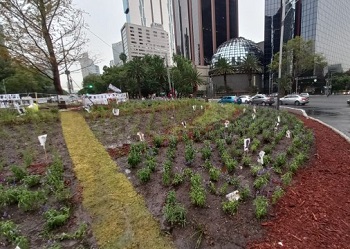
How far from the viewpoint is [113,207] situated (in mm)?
3363

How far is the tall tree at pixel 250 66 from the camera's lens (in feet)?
188

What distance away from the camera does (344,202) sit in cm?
349

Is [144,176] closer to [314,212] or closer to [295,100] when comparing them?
[314,212]

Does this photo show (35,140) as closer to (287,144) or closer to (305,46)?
(287,144)

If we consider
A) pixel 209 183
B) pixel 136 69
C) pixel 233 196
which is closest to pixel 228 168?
pixel 209 183

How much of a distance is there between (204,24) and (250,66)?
1502 inches

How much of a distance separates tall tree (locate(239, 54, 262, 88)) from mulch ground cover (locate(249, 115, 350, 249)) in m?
58.0

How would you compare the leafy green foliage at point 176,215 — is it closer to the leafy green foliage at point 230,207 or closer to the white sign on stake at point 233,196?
the leafy green foliage at point 230,207

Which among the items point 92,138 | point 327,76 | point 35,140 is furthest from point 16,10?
point 327,76

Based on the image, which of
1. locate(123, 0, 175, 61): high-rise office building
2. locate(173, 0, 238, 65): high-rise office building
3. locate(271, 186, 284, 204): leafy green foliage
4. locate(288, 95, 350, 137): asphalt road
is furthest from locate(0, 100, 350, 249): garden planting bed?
locate(173, 0, 238, 65): high-rise office building

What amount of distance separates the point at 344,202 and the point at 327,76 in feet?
227

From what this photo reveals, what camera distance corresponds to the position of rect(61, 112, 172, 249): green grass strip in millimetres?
2729

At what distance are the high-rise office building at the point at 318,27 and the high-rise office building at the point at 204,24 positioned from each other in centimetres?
2575

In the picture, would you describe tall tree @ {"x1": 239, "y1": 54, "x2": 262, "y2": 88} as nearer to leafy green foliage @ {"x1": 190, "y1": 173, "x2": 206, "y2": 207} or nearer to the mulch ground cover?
the mulch ground cover
